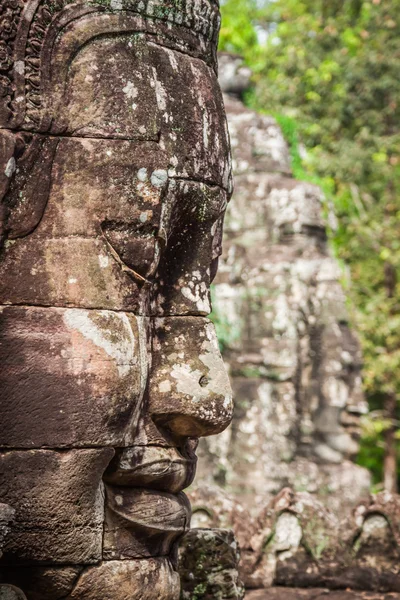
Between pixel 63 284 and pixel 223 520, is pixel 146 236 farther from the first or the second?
pixel 223 520

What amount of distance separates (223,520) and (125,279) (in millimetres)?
3136

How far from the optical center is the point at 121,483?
15.0 feet

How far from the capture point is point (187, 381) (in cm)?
470

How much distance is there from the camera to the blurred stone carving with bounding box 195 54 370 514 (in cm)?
1397

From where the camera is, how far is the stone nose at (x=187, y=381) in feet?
15.3

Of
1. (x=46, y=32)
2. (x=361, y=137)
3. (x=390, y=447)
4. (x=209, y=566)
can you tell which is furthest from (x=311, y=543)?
(x=361, y=137)

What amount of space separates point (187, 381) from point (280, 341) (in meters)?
10.00

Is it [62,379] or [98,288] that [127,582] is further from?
[98,288]

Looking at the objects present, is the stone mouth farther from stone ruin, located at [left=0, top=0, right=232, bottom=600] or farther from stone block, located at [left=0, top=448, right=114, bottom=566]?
stone block, located at [left=0, top=448, right=114, bottom=566]

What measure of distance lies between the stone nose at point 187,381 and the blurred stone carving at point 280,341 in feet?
27.6

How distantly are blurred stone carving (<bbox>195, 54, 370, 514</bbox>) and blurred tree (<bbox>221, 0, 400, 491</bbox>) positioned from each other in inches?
232

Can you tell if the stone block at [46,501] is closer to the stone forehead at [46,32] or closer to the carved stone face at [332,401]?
the stone forehead at [46,32]

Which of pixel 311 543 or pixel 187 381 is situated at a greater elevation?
pixel 187 381

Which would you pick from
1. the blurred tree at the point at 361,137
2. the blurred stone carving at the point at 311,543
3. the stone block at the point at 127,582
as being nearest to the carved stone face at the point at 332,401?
the blurred tree at the point at 361,137
